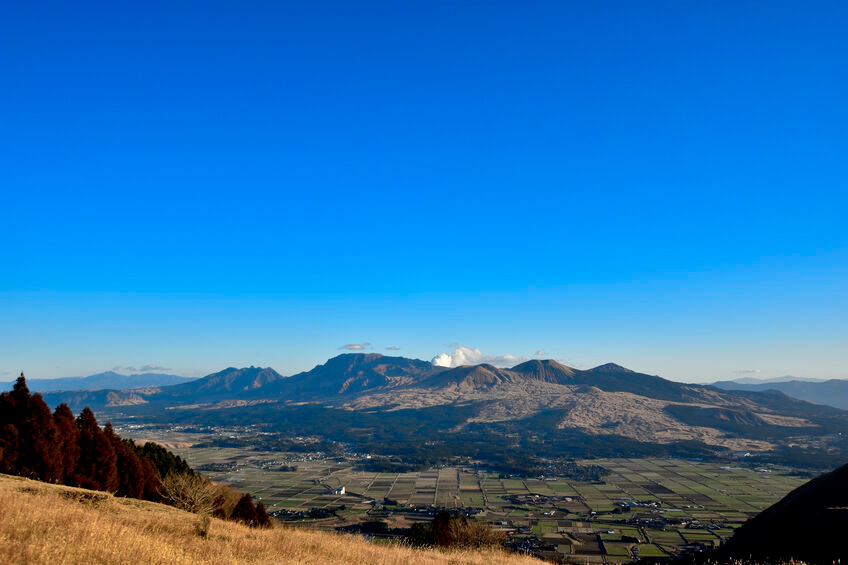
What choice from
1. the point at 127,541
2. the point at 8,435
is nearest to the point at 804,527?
the point at 127,541

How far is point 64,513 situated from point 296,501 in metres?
130

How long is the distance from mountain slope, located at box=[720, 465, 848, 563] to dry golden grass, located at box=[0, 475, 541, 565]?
73.7 feet

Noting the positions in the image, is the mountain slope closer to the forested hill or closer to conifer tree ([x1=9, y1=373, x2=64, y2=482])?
the forested hill

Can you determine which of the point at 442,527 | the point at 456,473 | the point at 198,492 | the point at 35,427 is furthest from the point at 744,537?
the point at 456,473

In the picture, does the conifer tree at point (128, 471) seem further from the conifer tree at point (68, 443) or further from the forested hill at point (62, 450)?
the conifer tree at point (68, 443)

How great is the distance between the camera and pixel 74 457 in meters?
40.7

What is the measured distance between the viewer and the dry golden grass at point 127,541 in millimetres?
10273

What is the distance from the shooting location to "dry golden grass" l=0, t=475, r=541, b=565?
10273mm

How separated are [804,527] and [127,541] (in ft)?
Answer: 161

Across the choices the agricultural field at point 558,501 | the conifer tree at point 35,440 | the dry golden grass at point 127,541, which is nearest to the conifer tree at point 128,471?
the conifer tree at point 35,440

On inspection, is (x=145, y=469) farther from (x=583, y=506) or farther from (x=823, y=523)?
(x=583, y=506)

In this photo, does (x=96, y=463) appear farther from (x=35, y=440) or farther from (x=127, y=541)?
(x=127, y=541)

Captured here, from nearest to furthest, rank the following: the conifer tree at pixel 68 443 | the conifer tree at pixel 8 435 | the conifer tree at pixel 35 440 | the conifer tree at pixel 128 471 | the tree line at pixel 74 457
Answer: the conifer tree at pixel 8 435 → the tree line at pixel 74 457 → the conifer tree at pixel 35 440 → the conifer tree at pixel 68 443 → the conifer tree at pixel 128 471

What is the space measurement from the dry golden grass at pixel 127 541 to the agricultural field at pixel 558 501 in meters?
61.3
